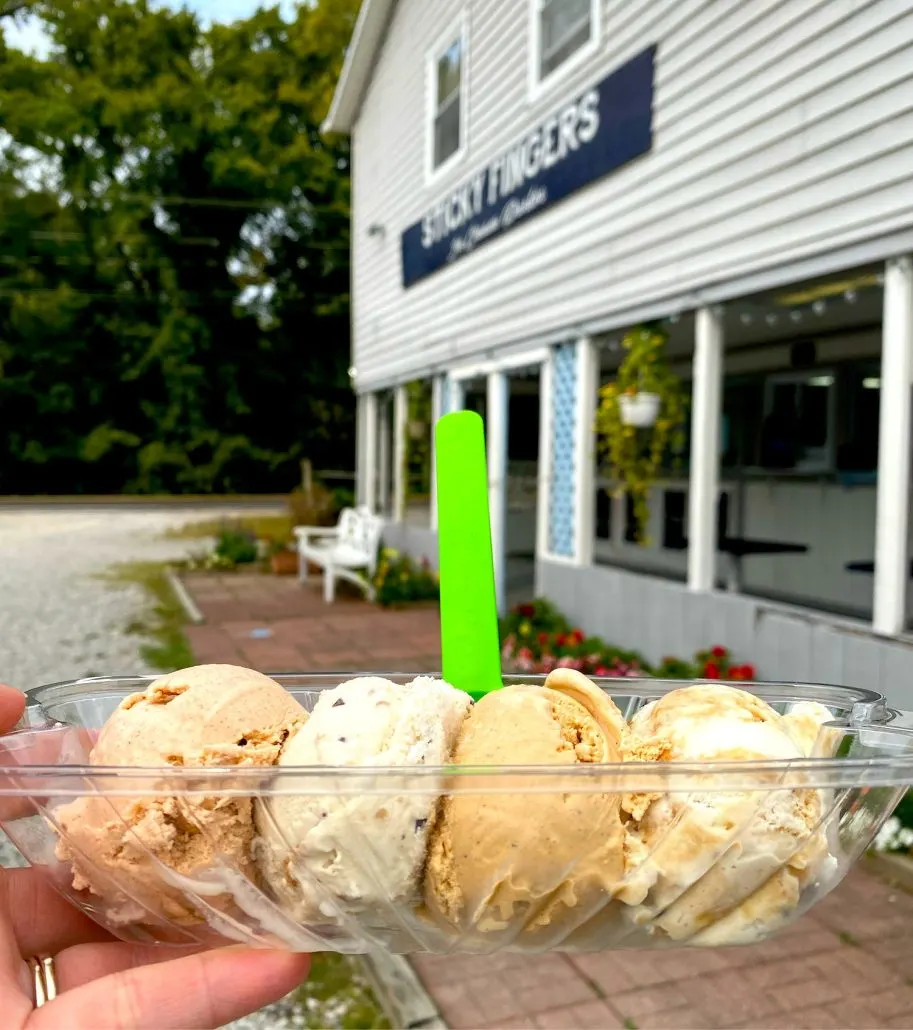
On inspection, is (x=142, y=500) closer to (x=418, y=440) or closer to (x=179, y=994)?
(x=418, y=440)

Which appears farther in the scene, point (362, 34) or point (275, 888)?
point (362, 34)

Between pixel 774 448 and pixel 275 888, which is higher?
pixel 774 448

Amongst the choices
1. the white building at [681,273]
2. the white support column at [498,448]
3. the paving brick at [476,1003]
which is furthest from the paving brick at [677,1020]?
the white support column at [498,448]

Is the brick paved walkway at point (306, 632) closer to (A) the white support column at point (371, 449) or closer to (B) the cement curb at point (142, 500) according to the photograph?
(A) the white support column at point (371, 449)

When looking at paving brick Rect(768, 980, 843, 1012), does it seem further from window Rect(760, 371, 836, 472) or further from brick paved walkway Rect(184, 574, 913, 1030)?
window Rect(760, 371, 836, 472)

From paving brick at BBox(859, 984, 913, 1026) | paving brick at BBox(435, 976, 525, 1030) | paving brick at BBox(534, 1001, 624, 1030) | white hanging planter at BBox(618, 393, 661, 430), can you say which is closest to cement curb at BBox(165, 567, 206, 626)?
white hanging planter at BBox(618, 393, 661, 430)

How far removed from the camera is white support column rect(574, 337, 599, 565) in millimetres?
7504

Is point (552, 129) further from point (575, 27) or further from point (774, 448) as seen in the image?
point (774, 448)

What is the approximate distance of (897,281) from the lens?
14.8 feet

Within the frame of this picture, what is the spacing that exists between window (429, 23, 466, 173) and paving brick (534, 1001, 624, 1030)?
8.39 meters

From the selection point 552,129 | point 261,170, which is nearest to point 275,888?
point 552,129

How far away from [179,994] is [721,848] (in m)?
0.56

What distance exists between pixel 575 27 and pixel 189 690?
24.8 ft

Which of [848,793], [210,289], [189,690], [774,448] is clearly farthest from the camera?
[210,289]
